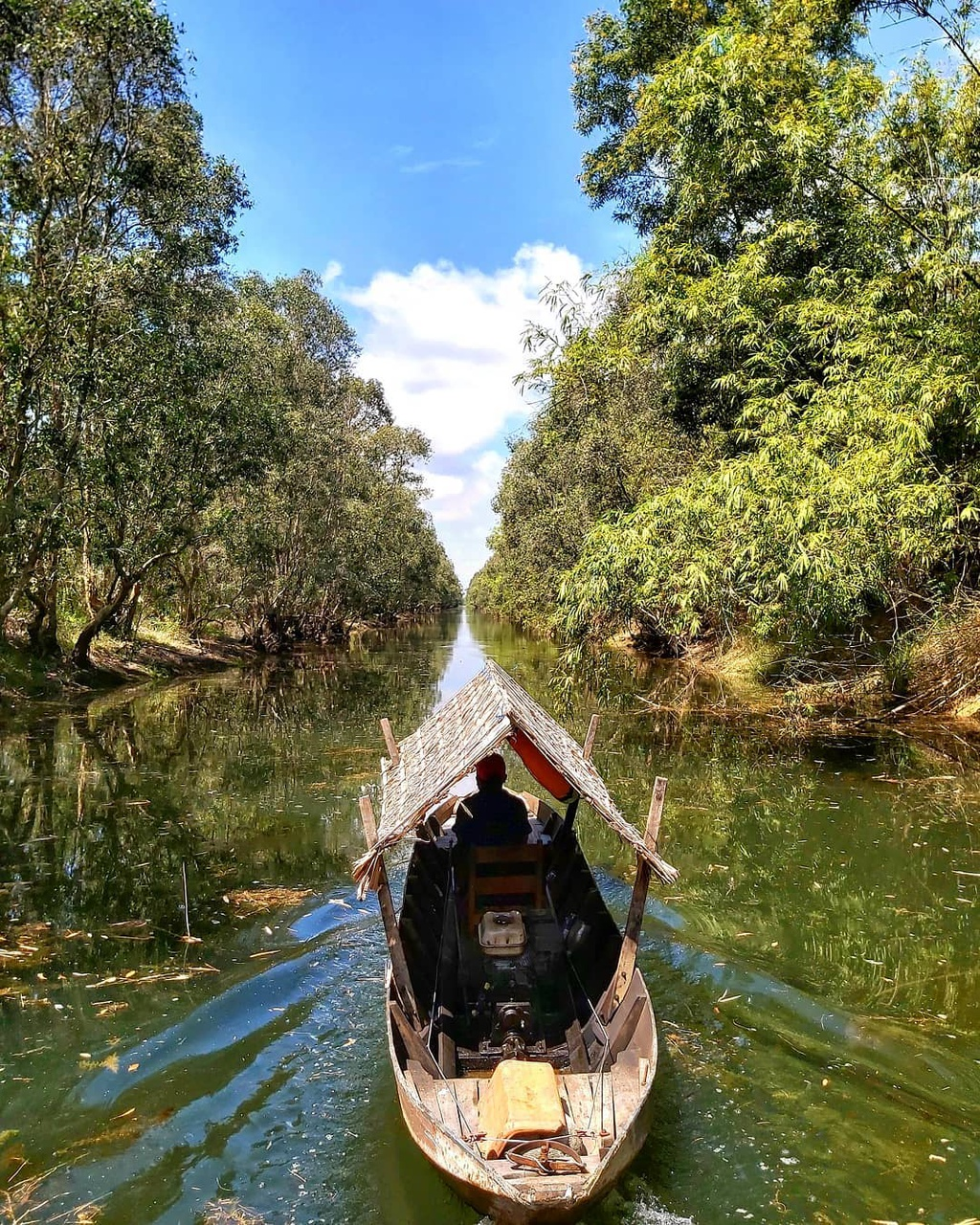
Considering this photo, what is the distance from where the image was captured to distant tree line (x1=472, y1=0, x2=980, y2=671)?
12.0 meters

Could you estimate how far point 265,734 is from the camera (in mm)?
17516

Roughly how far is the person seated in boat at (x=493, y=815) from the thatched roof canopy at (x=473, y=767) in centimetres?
74

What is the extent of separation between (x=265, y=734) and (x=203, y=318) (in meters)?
11.0

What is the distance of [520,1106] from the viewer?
4207 mm

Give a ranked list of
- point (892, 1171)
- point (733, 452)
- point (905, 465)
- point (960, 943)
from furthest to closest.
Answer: point (733, 452) < point (905, 465) < point (960, 943) < point (892, 1171)

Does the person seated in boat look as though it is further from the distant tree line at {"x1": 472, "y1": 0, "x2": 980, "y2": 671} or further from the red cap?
the distant tree line at {"x1": 472, "y1": 0, "x2": 980, "y2": 671}

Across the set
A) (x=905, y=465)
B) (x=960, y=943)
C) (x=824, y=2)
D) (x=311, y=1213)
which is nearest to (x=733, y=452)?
(x=905, y=465)

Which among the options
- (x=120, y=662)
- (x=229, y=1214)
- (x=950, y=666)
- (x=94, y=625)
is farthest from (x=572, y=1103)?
(x=120, y=662)

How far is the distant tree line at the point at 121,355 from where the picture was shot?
14.2m

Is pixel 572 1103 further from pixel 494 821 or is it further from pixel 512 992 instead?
pixel 494 821

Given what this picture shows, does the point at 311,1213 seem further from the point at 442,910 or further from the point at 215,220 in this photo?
the point at 215,220

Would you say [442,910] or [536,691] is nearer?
[442,910]

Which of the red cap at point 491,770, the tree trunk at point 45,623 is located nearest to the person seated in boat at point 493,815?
the red cap at point 491,770

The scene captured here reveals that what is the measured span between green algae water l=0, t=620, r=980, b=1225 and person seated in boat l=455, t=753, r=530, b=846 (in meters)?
1.54
